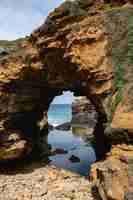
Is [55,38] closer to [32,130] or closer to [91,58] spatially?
[91,58]

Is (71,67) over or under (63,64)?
under

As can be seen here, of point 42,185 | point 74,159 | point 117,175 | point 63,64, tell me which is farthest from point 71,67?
point 74,159

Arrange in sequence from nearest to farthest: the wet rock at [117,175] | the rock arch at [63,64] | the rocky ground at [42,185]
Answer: the wet rock at [117,175], the rocky ground at [42,185], the rock arch at [63,64]

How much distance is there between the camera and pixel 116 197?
12734 millimetres

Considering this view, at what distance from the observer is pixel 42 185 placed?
65.4ft

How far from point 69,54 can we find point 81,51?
1094 millimetres

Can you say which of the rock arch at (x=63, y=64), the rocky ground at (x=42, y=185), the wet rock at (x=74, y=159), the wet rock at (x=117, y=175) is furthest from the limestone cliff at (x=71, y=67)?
the wet rock at (x=74, y=159)

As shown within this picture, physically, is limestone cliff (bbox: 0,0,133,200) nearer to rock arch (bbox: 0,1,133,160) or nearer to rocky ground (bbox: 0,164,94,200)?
rock arch (bbox: 0,1,133,160)

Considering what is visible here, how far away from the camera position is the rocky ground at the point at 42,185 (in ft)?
59.4

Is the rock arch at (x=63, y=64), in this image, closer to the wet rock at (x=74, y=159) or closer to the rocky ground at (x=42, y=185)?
the rocky ground at (x=42, y=185)

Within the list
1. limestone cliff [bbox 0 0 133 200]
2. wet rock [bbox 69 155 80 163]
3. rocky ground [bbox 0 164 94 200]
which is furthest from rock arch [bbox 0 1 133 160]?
wet rock [bbox 69 155 80 163]

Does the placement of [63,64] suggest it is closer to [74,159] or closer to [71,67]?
[71,67]

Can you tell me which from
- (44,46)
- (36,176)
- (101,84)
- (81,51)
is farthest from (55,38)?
(36,176)

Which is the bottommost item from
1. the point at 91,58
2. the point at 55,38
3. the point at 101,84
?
the point at 101,84
